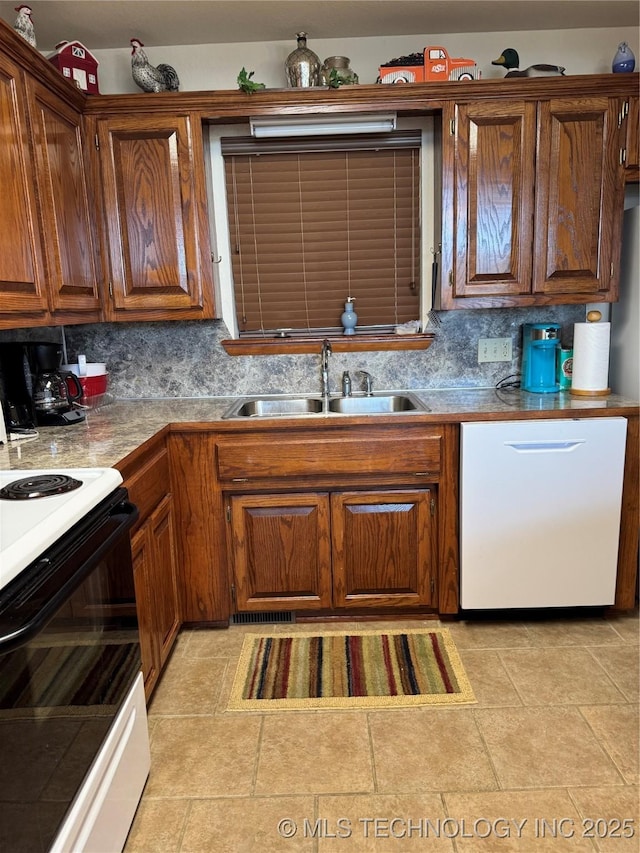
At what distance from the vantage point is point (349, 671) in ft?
7.09

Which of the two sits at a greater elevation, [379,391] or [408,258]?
[408,258]

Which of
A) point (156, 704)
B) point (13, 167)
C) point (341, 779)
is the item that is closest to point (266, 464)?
point (156, 704)

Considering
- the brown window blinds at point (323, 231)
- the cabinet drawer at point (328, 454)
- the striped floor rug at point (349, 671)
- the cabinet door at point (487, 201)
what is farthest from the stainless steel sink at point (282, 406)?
the striped floor rug at point (349, 671)

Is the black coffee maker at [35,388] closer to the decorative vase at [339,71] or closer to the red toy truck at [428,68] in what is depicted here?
the decorative vase at [339,71]

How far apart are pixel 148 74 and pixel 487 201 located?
1.45 meters

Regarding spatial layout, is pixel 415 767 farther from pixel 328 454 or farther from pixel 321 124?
pixel 321 124

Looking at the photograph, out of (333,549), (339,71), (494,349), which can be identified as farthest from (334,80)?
(333,549)

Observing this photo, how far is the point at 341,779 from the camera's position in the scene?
5.50 feet

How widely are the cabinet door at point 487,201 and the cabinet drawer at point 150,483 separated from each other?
1315mm

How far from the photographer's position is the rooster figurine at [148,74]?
7.82ft

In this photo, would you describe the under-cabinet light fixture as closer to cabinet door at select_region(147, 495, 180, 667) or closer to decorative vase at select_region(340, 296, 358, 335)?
decorative vase at select_region(340, 296, 358, 335)

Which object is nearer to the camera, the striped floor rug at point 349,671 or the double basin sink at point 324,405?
the striped floor rug at point 349,671

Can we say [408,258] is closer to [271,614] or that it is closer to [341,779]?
[271,614]

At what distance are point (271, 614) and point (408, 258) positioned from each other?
173 cm
